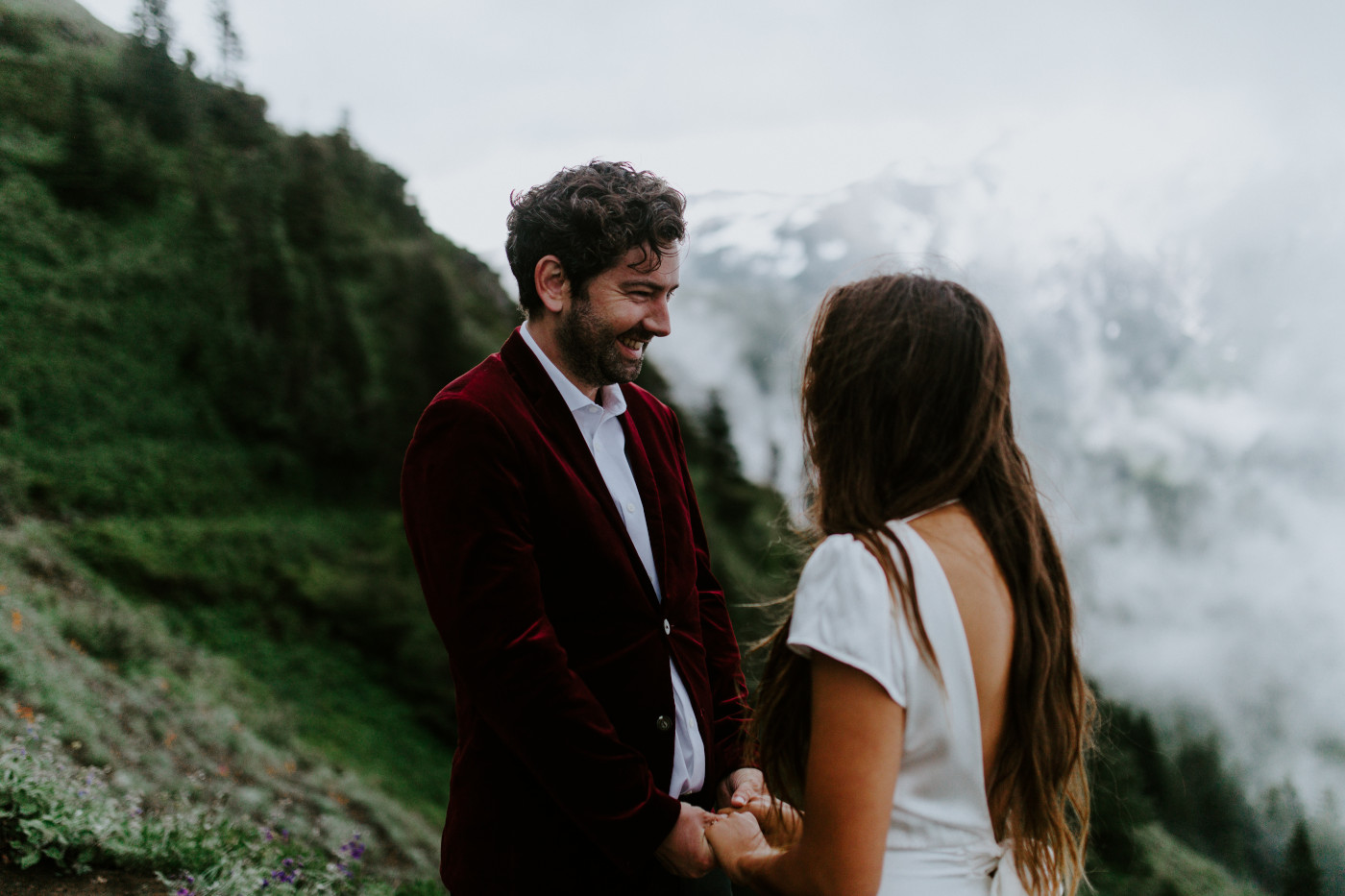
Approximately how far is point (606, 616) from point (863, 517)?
0.88 m

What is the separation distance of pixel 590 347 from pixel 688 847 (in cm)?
137

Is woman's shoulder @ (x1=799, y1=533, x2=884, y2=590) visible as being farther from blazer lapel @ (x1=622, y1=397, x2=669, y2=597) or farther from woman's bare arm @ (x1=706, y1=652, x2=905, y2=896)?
blazer lapel @ (x1=622, y1=397, x2=669, y2=597)

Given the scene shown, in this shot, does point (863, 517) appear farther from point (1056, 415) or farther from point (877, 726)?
point (1056, 415)

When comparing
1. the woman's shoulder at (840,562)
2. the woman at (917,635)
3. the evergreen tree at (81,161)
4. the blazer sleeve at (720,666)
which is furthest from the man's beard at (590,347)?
the evergreen tree at (81,161)

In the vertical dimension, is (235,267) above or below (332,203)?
below

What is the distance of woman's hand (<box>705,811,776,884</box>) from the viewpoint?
1782mm

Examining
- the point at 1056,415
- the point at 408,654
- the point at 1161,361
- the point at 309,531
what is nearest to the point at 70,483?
the point at 309,531

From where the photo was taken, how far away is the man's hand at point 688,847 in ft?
6.53

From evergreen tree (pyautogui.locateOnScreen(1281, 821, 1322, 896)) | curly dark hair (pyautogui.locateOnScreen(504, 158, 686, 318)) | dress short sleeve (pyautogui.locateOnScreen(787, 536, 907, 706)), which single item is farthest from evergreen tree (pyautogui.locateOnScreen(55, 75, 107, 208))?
evergreen tree (pyautogui.locateOnScreen(1281, 821, 1322, 896))

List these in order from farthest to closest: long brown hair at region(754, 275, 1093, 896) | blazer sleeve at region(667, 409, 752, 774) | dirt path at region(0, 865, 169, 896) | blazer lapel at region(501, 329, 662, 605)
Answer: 1. dirt path at region(0, 865, 169, 896)
2. blazer sleeve at region(667, 409, 752, 774)
3. blazer lapel at region(501, 329, 662, 605)
4. long brown hair at region(754, 275, 1093, 896)

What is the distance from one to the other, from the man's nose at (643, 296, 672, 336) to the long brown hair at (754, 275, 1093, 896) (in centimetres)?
81

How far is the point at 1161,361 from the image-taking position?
11662cm

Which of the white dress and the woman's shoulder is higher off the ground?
the woman's shoulder

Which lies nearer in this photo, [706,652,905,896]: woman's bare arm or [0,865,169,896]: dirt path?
[706,652,905,896]: woman's bare arm
